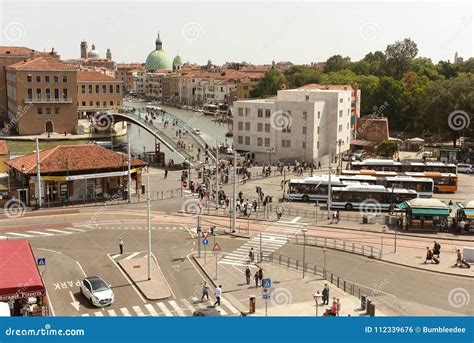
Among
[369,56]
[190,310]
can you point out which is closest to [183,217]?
[190,310]

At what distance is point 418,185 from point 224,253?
73.4 feet

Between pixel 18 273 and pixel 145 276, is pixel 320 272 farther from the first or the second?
pixel 18 273

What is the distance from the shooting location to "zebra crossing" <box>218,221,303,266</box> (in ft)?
101

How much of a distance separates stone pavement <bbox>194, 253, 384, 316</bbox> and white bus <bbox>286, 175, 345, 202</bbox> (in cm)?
1740

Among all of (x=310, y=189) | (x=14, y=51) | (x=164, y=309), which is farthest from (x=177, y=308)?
(x=14, y=51)

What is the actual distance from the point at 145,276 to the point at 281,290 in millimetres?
6710

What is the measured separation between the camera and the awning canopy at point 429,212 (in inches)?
1457

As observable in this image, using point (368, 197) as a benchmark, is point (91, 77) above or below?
above

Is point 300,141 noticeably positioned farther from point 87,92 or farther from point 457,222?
point 87,92

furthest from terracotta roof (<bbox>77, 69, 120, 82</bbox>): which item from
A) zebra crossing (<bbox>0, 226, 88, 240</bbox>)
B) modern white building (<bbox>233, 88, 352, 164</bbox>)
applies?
zebra crossing (<bbox>0, 226, 88, 240</bbox>)

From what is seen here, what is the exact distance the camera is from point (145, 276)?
90.1 ft

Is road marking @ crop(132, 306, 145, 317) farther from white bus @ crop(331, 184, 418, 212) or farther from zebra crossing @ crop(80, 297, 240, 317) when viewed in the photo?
white bus @ crop(331, 184, 418, 212)

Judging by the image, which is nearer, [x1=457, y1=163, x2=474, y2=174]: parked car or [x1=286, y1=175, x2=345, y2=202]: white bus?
[x1=286, y1=175, x2=345, y2=202]: white bus

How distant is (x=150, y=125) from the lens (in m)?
71.0
